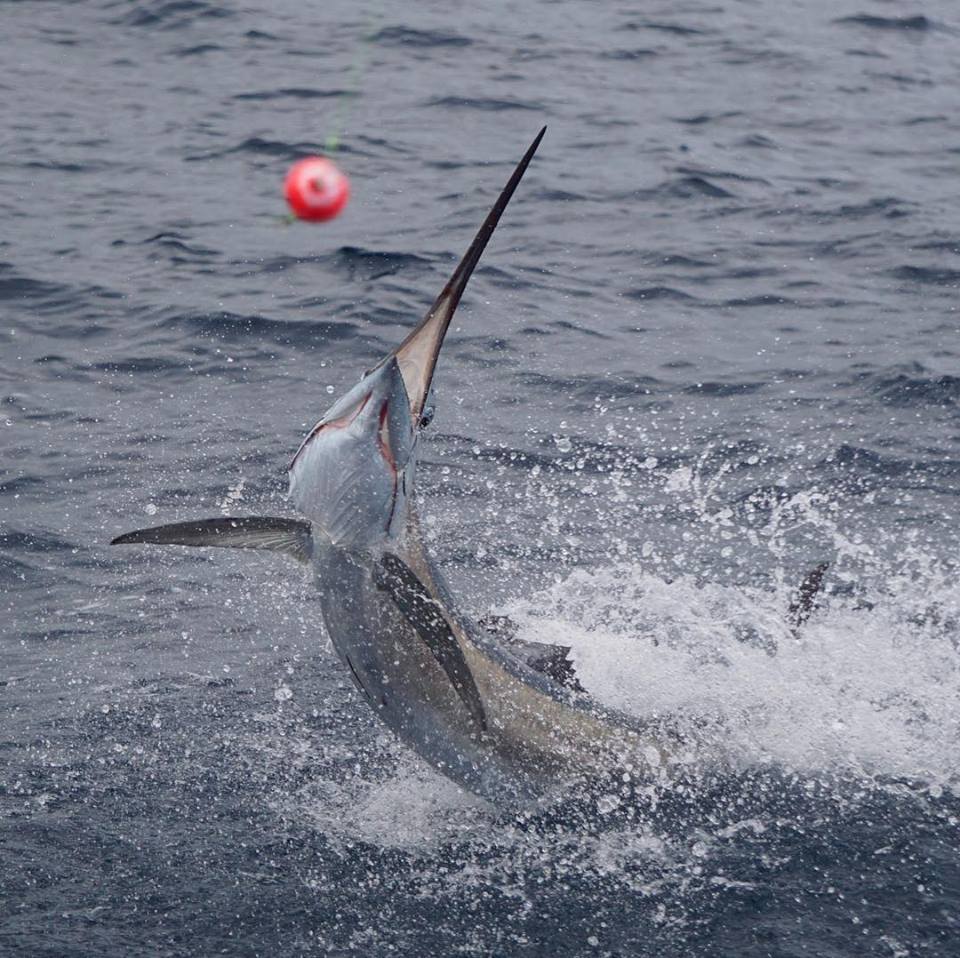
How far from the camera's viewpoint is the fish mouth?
472 centimetres

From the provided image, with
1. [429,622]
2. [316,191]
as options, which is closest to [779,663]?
[429,622]

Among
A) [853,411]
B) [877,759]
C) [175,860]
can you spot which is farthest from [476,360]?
[175,860]

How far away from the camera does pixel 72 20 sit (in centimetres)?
1777

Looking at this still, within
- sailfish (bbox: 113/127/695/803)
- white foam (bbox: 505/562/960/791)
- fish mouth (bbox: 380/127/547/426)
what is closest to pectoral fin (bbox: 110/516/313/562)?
sailfish (bbox: 113/127/695/803)

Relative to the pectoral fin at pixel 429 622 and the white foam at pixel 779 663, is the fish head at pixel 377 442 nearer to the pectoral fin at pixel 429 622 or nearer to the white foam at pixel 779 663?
the pectoral fin at pixel 429 622

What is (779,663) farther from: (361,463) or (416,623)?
(361,463)

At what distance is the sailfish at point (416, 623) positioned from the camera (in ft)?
15.9

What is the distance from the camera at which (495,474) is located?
8.55 metres

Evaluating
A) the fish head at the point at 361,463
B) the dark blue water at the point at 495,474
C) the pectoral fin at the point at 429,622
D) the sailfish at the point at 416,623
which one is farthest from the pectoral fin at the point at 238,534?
the dark blue water at the point at 495,474

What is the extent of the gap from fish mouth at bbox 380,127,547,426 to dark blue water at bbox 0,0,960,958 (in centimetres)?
164

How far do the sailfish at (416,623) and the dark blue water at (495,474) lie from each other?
21 centimetres

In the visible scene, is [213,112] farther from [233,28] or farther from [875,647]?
[875,647]

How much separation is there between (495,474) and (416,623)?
11.8ft

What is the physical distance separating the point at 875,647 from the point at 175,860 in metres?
3.24
